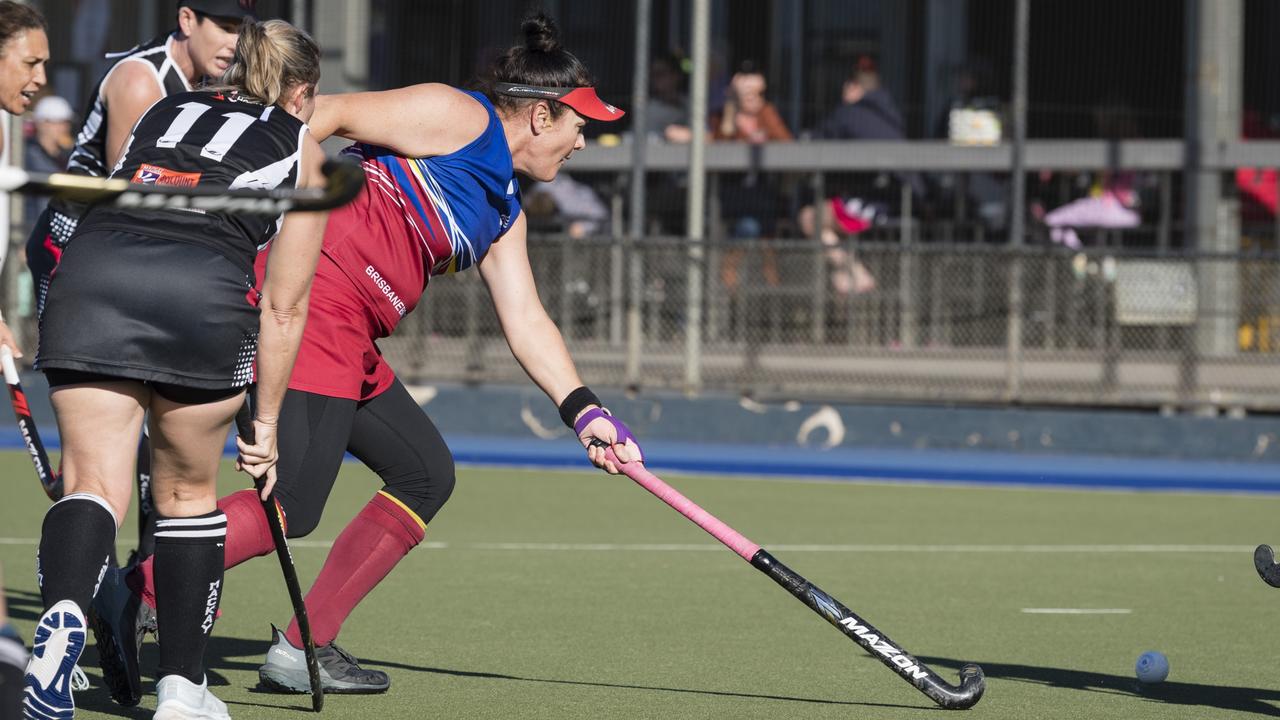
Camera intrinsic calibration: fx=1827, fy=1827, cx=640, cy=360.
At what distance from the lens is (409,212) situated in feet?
14.8

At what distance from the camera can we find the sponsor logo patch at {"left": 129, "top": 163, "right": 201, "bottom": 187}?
3652 millimetres

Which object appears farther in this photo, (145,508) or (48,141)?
(48,141)

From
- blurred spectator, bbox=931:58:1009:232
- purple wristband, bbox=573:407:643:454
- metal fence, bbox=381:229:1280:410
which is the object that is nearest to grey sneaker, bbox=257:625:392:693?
purple wristband, bbox=573:407:643:454

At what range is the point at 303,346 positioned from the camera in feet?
14.3

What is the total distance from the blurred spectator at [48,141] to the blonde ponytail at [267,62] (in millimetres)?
10179

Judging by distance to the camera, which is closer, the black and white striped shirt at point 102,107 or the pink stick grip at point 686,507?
the pink stick grip at point 686,507

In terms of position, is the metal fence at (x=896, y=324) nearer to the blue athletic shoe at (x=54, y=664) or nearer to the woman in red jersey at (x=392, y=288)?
the woman in red jersey at (x=392, y=288)

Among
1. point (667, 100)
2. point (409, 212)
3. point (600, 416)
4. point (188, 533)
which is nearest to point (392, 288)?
point (409, 212)

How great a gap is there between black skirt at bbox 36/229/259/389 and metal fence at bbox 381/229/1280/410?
920 centimetres

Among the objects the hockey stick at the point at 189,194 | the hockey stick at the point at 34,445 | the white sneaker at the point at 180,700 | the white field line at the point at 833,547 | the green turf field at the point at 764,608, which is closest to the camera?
the hockey stick at the point at 189,194

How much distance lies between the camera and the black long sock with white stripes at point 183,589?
3.85 meters

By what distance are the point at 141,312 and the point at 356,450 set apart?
1.16 m

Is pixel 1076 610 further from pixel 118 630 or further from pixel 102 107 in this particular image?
pixel 102 107

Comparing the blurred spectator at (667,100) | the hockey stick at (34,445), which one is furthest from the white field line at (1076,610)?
the blurred spectator at (667,100)
